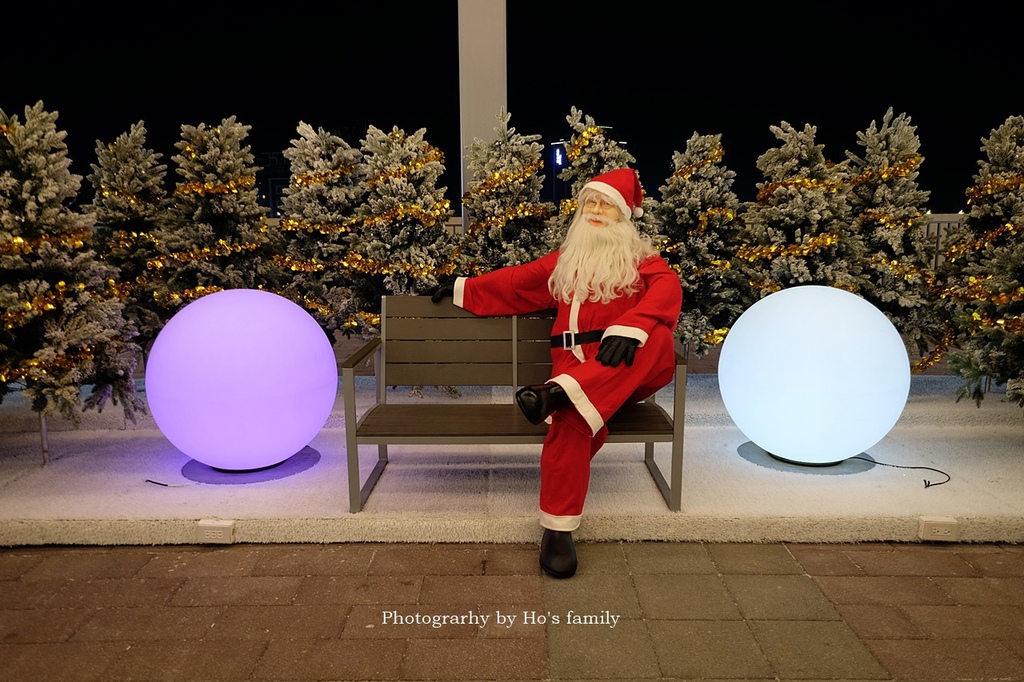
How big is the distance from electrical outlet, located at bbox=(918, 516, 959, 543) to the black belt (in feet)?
5.59

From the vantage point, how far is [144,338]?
497 centimetres

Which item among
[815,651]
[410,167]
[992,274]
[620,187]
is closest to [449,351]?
[620,187]

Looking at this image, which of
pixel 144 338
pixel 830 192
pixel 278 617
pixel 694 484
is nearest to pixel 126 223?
pixel 144 338

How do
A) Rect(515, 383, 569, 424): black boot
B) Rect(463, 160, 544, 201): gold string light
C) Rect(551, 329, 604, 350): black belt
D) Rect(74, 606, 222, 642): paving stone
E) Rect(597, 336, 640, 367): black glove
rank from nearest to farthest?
Rect(74, 606, 222, 642): paving stone < Rect(515, 383, 569, 424): black boot < Rect(597, 336, 640, 367): black glove < Rect(551, 329, 604, 350): black belt < Rect(463, 160, 544, 201): gold string light

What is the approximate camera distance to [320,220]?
15.8ft

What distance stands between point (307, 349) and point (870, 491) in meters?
2.93

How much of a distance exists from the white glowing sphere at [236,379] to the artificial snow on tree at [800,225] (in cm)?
301

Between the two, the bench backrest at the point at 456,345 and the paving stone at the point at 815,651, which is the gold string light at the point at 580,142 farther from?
the paving stone at the point at 815,651

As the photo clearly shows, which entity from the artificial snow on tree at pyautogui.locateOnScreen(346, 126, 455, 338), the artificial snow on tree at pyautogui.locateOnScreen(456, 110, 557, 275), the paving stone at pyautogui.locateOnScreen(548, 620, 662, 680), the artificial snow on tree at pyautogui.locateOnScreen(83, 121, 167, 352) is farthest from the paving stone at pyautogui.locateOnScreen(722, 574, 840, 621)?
the artificial snow on tree at pyautogui.locateOnScreen(83, 121, 167, 352)

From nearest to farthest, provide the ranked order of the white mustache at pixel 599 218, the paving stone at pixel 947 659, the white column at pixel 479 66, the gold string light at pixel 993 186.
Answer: the paving stone at pixel 947 659 → the white mustache at pixel 599 218 → the gold string light at pixel 993 186 → the white column at pixel 479 66

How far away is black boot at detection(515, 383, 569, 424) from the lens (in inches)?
116

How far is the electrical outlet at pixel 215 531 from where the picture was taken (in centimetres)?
321

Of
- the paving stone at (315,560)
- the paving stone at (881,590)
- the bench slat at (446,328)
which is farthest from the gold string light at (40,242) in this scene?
the paving stone at (881,590)

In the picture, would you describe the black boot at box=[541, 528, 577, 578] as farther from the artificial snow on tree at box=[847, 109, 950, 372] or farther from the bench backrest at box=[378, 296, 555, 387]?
the artificial snow on tree at box=[847, 109, 950, 372]
